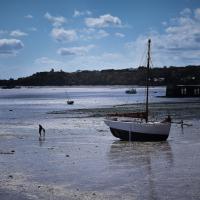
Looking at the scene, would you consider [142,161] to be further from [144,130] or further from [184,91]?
[184,91]

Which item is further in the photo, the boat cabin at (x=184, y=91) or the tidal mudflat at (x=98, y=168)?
the boat cabin at (x=184, y=91)

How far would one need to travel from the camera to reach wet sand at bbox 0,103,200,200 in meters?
20.6

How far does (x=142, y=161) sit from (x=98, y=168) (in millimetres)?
3451

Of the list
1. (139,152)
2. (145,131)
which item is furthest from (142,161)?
(145,131)

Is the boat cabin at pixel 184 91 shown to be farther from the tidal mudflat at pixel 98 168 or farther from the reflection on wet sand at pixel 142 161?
the reflection on wet sand at pixel 142 161

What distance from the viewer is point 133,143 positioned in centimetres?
3972

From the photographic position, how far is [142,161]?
2895 centimetres

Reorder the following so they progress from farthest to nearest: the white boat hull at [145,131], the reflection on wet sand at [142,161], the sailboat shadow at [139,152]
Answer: the white boat hull at [145,131] → the sailboat shadow at [139,152] → the reflection on wet sand at [142,161]

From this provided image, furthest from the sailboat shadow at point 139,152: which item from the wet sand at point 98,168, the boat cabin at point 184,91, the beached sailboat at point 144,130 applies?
the boat cabin at point 184,91

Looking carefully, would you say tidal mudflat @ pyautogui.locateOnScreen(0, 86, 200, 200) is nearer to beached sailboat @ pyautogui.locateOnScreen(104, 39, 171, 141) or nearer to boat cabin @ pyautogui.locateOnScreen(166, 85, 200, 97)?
beached sailboat @ pyautogui.locateOnScreen(104, 39, 171, 141)

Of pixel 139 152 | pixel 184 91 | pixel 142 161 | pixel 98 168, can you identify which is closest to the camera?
pixel 98 168

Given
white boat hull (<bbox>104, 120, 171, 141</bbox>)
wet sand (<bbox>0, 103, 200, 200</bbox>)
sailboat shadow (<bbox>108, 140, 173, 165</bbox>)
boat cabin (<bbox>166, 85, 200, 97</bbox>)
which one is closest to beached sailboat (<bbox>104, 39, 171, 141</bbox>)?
white boat hull (<bbox>104, 120, 171, 141</bbox>)

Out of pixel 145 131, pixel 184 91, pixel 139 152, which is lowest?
pixel 139 152

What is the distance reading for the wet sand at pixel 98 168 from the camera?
20594mm
